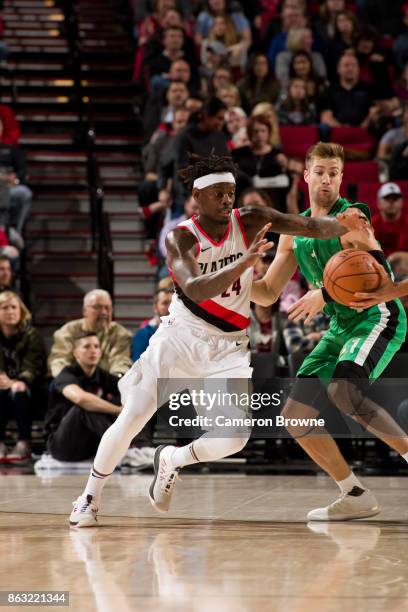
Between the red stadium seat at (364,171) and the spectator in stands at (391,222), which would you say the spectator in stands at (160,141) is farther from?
the spectator in stands at (391,222)

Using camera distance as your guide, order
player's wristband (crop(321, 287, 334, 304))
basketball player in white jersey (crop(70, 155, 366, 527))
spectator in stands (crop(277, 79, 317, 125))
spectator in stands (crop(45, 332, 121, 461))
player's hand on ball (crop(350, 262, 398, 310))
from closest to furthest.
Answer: player's hand on ball (crop(350, 262, 398, 310)) < basketball player in white jersey (crop(70, 155, 366, 527)) < player's wristband (crop(321, 287, 334, 304)) < spectator in stands (crop(45, 332, 121, 461)) < spectator in stands (crop(277, 79, 317, 125))

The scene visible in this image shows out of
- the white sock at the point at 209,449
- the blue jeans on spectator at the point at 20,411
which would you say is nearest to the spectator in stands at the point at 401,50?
the blue jeans on spectator at the point at 20,411

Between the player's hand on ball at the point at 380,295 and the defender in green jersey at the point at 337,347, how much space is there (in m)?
0.05

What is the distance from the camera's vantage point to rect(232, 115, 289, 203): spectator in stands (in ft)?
34.8

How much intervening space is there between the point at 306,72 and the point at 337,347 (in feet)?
24.3

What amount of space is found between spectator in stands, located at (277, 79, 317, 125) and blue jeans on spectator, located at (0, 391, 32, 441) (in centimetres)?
493

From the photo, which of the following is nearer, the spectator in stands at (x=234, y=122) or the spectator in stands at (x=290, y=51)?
the spectator in stands at (x=234, y=122)

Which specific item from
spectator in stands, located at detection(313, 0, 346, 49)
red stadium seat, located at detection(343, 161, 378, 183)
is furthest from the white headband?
spectator in stands, located at detection(313, 0, 346, 49)

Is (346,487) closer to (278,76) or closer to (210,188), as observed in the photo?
(210,188)

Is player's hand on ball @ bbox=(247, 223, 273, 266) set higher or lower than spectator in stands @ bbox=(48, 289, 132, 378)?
Answer: higher

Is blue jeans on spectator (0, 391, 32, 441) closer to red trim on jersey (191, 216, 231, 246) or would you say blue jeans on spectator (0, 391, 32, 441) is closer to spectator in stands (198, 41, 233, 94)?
red trim on jersey (191, 216, 231, 246)

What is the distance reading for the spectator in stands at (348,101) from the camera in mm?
12734

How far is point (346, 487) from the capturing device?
18.8ft

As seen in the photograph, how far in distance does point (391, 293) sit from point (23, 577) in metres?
2.30
